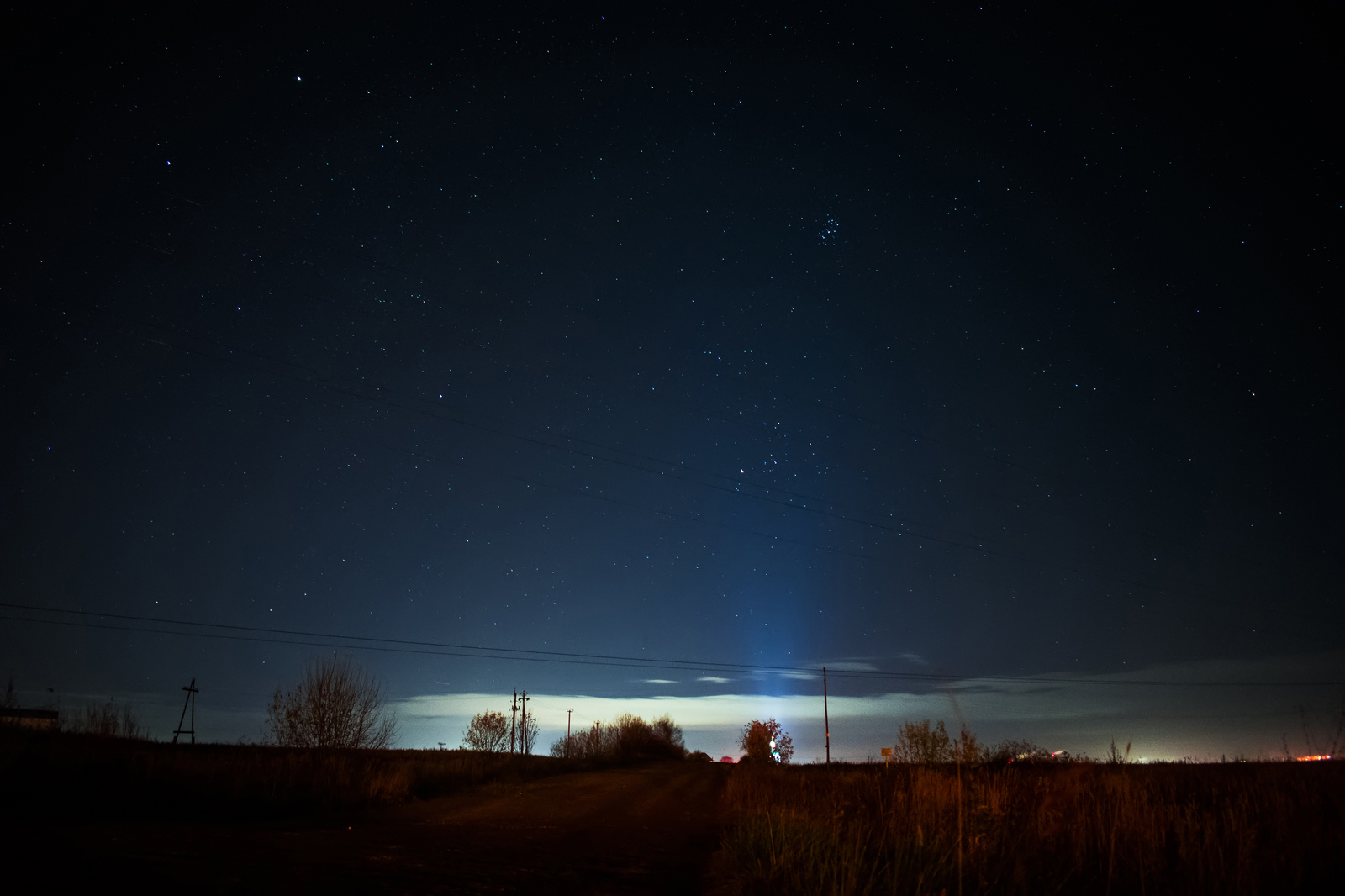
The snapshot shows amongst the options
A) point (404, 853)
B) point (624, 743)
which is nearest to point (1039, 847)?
point (404, 853)

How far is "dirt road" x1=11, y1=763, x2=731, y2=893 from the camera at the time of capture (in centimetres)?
684

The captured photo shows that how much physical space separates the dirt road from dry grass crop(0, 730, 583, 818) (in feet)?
6.80

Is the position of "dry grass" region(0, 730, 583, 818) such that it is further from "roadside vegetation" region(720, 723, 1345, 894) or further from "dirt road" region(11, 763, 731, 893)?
"roadside vegetation" region(720, 723, 1345, 894)

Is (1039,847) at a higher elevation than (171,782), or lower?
higher

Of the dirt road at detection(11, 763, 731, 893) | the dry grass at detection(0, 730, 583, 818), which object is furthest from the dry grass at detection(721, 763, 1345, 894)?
the dry grass at detection(0, 730, 583, 818)

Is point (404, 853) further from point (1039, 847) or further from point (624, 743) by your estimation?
point (624, 743)

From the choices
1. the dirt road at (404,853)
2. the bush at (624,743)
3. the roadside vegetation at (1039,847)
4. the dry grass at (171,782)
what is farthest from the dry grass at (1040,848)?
the bush at (624,743)

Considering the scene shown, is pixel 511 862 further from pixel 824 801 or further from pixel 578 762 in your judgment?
pixel 578 762

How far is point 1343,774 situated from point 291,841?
1699 centimetres

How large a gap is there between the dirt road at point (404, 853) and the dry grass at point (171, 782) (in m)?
2.07

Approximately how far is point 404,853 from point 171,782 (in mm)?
9476

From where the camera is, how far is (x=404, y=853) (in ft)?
29.7

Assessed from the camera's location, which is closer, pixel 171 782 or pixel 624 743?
pixel 171 782

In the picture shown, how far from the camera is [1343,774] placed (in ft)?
39.4
